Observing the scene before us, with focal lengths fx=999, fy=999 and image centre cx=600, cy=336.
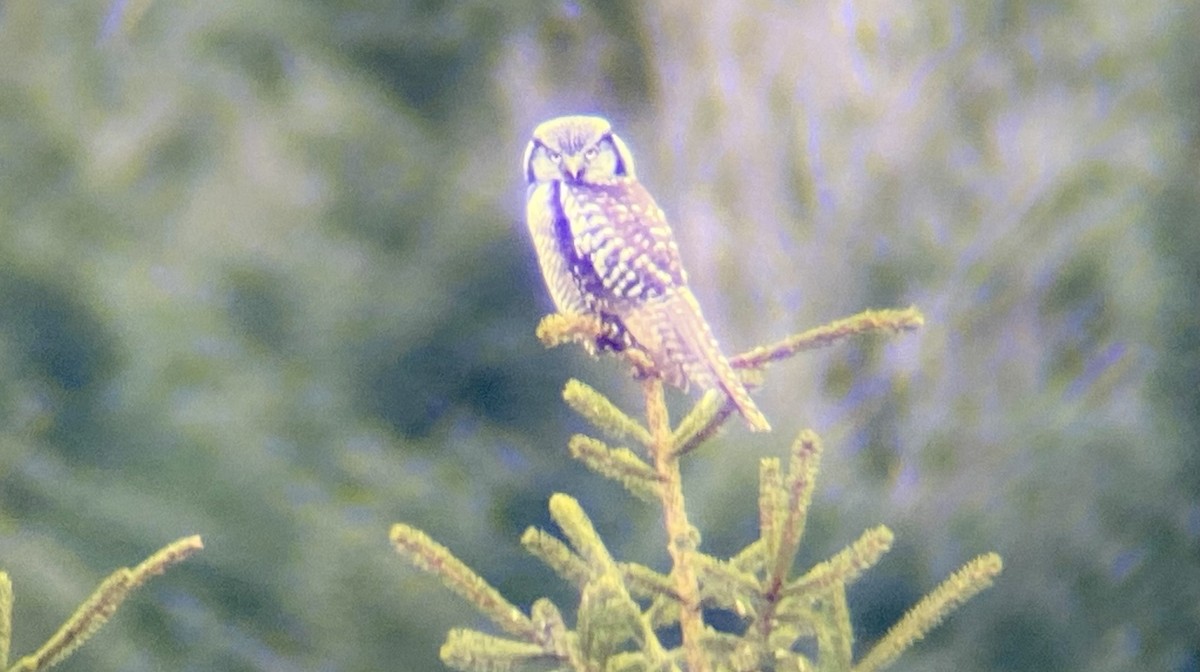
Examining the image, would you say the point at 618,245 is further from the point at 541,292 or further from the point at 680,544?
the point at 680,544

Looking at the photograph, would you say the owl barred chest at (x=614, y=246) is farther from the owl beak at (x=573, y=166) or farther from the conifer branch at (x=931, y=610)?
the conifer branch at (x=931, y=610)

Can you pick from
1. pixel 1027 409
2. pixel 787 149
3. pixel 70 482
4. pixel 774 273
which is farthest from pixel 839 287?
pixel 70 482

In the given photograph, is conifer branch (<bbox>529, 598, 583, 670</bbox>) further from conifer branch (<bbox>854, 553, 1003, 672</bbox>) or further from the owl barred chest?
the owl barred chest

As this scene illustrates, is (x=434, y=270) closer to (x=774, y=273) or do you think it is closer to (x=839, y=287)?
(x=774, y=273)

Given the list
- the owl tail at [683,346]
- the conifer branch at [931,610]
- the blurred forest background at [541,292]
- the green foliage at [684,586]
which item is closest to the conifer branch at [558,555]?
the green foliage at [684,586]

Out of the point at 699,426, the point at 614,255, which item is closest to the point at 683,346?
the point at 614,255

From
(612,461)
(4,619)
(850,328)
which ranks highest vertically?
(850,328)
